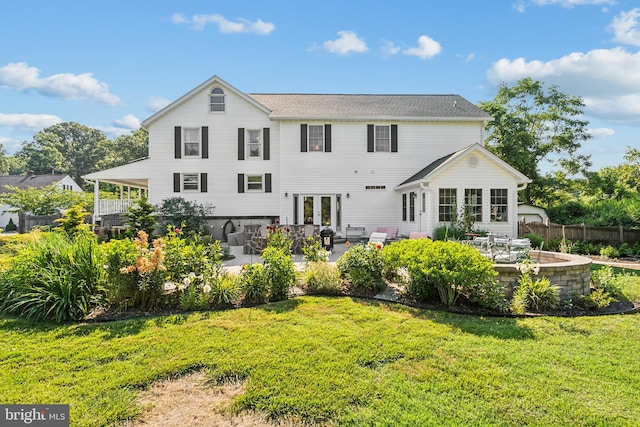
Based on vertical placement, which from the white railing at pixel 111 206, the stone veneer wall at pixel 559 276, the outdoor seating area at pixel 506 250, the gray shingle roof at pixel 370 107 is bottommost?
the stone veneer wall at pixel 559 276

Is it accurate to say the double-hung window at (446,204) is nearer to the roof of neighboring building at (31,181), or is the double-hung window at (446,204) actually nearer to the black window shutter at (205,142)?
the black window shutter at (205,142)

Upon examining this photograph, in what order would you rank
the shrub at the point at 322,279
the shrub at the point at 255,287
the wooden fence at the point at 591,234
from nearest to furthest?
the shrub at the point at 255,287, the shrub at the point at 322,279, the wooden fence at the point at 591,234

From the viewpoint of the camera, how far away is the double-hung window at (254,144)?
681 inches

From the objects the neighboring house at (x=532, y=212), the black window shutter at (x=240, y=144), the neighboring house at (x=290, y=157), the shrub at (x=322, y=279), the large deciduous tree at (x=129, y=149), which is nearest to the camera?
the shrub at (x=322, y=279)

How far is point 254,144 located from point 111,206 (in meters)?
8.16

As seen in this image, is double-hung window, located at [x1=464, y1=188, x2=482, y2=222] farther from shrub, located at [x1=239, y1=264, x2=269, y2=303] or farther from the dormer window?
the dormer window

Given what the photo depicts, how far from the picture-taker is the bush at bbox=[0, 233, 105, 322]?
17.0 ft

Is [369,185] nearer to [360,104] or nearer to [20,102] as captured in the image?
[360,104]

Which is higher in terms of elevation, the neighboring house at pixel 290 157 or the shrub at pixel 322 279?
the neighboring house at pixel 290 157

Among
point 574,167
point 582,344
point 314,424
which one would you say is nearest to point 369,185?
point 582,344

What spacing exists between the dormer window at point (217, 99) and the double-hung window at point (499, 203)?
1370 centimetres

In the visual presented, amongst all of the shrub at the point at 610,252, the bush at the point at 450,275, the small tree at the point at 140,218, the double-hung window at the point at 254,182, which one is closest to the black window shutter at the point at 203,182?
the double-hung window at the point at 254,182

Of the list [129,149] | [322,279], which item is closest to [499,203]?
[322,279]

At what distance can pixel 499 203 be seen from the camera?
47.4 feet
